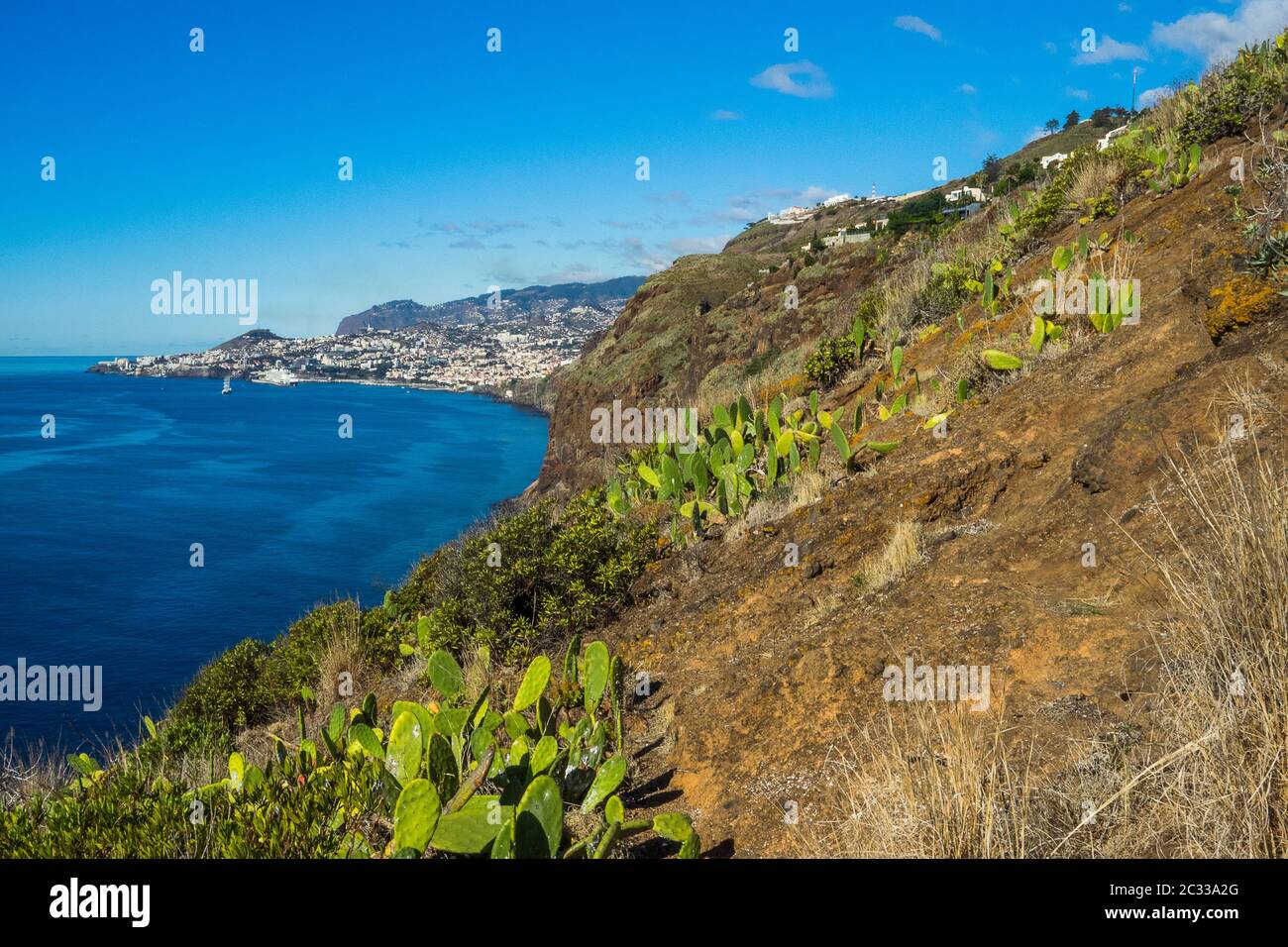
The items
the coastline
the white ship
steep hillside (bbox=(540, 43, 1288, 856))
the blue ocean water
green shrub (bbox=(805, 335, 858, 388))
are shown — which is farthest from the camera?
the white ship

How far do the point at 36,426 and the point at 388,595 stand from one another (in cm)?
8092

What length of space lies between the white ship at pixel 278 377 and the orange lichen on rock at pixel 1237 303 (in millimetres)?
133142

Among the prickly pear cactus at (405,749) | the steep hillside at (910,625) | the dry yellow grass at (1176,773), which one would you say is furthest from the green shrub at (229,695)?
the dry yellow grass at (1176,773)

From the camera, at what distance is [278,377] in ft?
423

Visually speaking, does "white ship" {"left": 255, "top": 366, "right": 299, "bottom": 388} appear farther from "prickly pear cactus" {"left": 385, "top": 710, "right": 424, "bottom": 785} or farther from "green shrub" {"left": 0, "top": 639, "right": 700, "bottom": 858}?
"prickly pear cactus" {"left": 385, "top": 710, "right": 424, "bottom": 785}

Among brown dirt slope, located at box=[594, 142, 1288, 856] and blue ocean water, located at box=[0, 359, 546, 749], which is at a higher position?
brown dirt slope, located at box=[594, 142, 1288, 856]

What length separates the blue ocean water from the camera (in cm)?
2616

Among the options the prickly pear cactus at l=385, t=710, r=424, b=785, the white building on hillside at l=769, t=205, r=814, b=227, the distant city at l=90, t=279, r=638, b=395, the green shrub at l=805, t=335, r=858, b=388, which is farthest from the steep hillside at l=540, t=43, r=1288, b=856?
the distant city at l=90, t=279, r=638, b=395

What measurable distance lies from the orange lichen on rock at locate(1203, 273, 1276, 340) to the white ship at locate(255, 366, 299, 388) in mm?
133142

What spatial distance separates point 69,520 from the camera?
40.9 meters

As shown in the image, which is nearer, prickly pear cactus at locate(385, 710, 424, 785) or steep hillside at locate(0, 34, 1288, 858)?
steep hillside at locate(0, 34, 1288, 858)

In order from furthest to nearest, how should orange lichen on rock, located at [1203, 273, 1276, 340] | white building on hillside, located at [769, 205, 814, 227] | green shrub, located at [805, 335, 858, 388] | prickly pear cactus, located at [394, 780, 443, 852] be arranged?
white building on hillside, located at [769, 205, 814, 227] → green shrub, located at [805, 335, 858, 388] → orange lichen on rock, located at [1203, 273, 1276, 340] → prickly pear cactus, located at [394, 780, 443, 852]

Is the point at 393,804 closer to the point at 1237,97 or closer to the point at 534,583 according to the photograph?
the point at 534,583

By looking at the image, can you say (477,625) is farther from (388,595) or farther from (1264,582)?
(1264,582)
